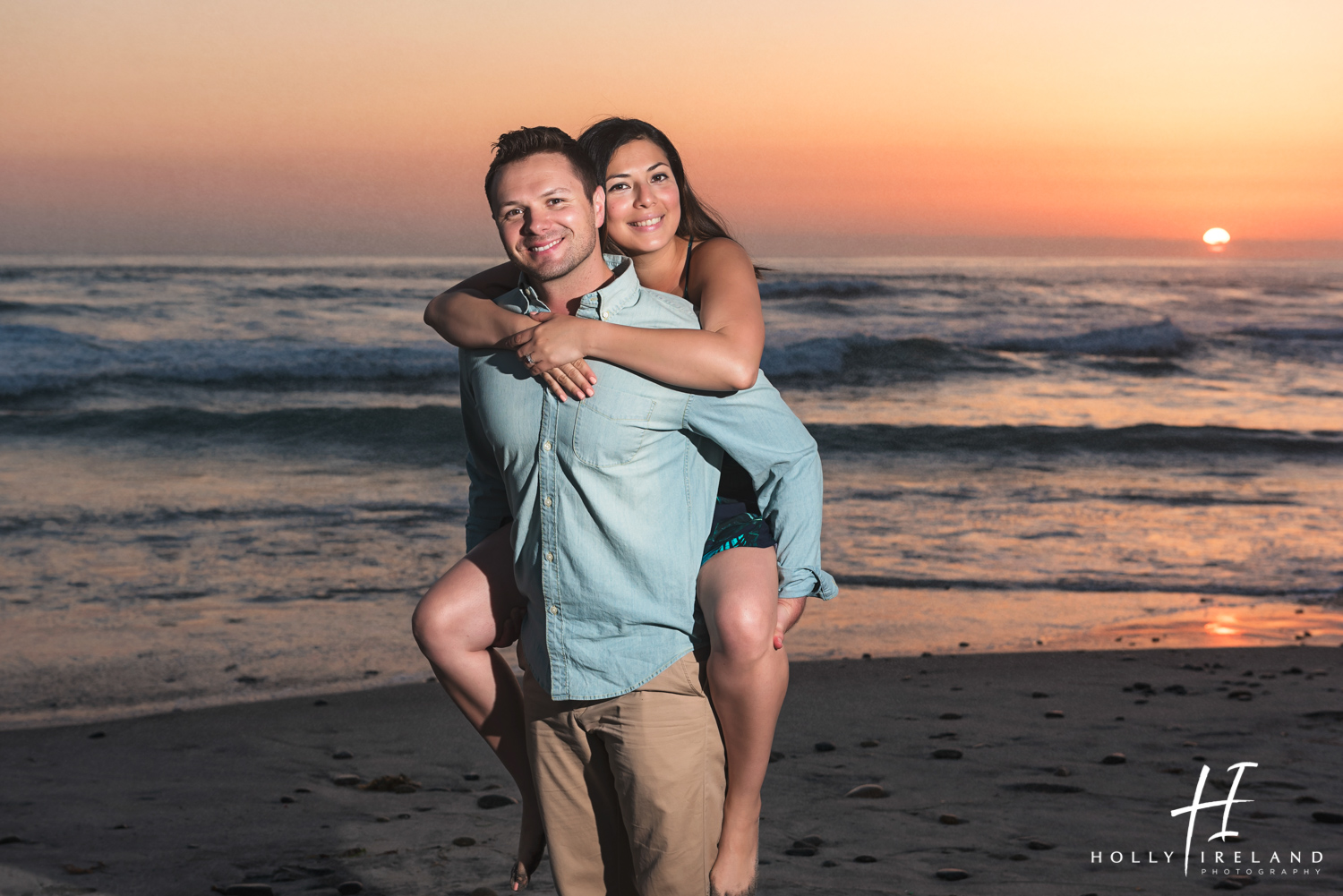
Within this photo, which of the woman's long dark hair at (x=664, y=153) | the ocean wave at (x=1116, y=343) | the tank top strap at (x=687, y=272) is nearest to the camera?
the tank top strap at (x=687, y=272)

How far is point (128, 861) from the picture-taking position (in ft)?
13.2

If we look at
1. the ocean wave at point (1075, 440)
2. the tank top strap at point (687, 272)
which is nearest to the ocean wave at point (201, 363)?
the ocean wave at point (1075, 440)

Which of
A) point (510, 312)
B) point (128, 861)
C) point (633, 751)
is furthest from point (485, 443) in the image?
point (128, 861)

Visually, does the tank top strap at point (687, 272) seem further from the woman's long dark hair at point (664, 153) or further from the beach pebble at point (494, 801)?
the beach pebble at point (494, 801)

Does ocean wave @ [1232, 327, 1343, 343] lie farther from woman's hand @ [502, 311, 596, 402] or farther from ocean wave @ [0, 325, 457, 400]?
woman's hand @ [502, 311, 596, 402]

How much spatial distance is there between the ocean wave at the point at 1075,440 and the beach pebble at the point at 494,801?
10.8 metres

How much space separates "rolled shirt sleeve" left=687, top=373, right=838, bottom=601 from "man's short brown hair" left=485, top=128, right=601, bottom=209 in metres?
0.56

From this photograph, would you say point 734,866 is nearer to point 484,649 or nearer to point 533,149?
point 484,649

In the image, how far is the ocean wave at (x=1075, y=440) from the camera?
49.9 feet

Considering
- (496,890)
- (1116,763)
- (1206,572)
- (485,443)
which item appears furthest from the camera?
(1206,572)

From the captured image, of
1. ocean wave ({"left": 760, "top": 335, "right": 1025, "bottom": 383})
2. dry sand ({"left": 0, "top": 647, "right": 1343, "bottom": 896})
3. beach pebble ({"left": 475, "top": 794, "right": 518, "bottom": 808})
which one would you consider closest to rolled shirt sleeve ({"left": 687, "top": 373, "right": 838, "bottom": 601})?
dry sand ({"left": 0, "top": 647, "right": 1343, "bottom": 896})

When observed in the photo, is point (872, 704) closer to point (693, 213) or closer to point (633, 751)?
point (693, 213)

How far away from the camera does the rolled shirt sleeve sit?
2.48 m

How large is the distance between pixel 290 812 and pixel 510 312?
2.89 meters
